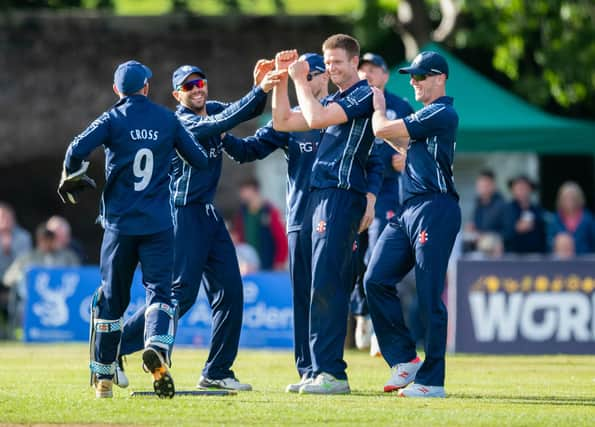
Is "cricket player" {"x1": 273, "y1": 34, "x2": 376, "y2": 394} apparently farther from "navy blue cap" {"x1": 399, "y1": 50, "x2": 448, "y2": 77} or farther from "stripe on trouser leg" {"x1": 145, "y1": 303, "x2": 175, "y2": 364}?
A: "stripe on trouser leg" {"x1": 145, "y1": 303, "x2": 175, "y2": 364}

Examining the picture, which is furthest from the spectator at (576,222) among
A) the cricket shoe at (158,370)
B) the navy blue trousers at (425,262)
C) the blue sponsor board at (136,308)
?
the cricket shoe at (158,370)

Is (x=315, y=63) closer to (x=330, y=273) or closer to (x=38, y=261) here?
(x=330, y=273)

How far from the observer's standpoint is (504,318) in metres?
17.1

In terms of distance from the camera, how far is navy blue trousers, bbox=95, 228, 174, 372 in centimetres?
1016

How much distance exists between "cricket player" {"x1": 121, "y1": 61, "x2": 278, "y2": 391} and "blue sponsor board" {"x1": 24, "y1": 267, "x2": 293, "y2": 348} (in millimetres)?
7162

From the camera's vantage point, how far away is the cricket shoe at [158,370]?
9719 millimetres

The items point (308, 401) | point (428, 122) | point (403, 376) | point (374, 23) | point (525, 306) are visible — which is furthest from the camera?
point (374, 23)

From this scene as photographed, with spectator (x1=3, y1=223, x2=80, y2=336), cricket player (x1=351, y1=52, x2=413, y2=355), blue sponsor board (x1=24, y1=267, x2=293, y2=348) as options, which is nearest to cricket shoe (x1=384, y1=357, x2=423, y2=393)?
cricket player (x1=351, y1=52, x2=413, y2=355)

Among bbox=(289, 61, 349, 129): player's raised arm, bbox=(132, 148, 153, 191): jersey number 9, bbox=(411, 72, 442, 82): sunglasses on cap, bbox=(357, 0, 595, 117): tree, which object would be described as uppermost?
bbox=(357, 0, 595, 117): tree

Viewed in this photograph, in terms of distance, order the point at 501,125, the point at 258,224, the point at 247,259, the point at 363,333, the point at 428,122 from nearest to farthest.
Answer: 1. the point at 428,122
2. the point at 363,333
3. the point at 501,125
4. the point at 247,259
5. the point at 258,224

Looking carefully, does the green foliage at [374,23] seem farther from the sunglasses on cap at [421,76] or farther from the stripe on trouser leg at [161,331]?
the stripe on trouser leg at [161,331]

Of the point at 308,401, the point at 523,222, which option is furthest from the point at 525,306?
the point at 308,401

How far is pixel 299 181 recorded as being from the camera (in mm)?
11562

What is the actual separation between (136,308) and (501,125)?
551 cm
